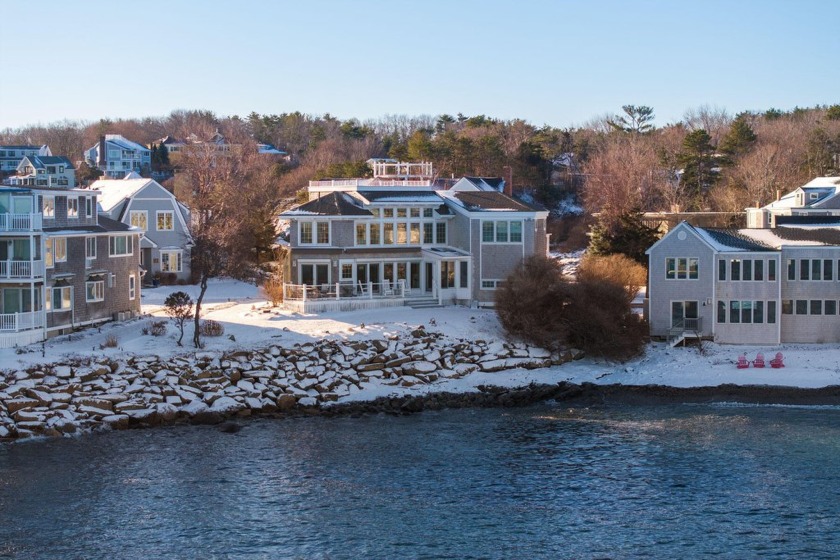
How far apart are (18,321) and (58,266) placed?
3.13 m

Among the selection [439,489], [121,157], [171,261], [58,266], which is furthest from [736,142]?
[439,489]

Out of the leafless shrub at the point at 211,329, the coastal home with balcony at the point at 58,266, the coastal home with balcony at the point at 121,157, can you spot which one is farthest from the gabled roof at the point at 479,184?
the coastal home with balcony at the point at 121,157

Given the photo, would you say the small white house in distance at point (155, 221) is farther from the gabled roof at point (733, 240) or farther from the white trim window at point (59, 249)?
the gabled roof at point (733, 240)

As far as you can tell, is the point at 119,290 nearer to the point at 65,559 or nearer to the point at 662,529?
the point at 65,559

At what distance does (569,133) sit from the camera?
97.6 m

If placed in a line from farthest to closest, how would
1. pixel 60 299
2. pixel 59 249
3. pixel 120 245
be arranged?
1. pixel 120 245
2. pixel 59 249
3. pixel 60 299

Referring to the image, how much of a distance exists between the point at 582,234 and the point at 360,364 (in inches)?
1333

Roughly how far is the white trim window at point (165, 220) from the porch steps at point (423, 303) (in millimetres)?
16946

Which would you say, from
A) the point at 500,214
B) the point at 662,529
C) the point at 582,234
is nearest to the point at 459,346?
the point at 500,214

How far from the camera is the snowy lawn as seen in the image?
3659cm

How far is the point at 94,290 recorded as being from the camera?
4056 centimetres

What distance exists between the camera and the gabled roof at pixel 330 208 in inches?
1791

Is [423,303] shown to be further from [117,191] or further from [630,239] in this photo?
[117,191]

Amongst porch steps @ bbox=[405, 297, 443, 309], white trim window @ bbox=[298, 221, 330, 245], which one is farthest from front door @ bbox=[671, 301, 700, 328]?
white trim window @ bbox=[298, 221, 330, 245]
